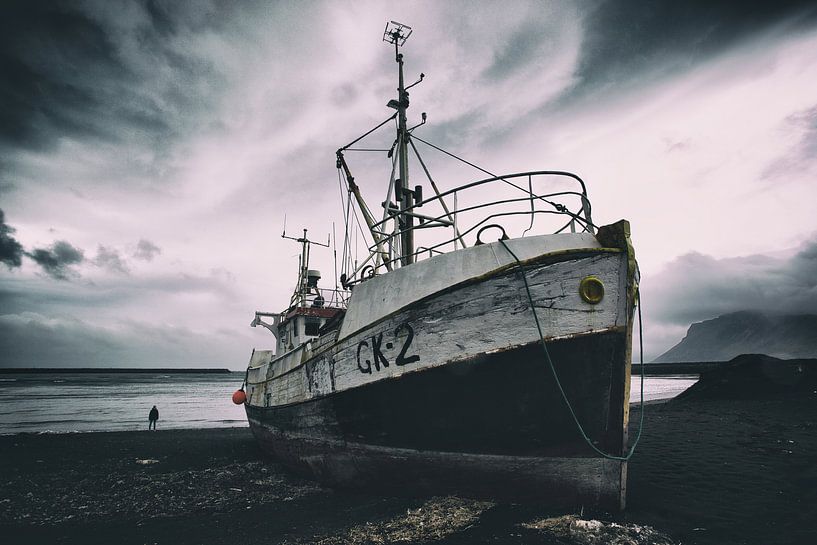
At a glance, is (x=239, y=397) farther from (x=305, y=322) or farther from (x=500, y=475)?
(x=500, y=475)

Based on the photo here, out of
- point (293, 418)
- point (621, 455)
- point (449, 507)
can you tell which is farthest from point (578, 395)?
point (293, 418)

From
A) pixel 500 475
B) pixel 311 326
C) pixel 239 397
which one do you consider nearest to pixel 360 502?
pixel 500 475

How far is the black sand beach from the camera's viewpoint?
18.2ft

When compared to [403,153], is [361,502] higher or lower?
lower

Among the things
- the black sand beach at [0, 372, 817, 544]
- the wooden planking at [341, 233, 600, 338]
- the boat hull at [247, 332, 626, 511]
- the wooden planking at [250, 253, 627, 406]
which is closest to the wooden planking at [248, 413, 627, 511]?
the boat hull at [247, 332, 626, 511]

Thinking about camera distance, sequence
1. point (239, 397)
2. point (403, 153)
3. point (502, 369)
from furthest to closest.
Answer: point (239, 397) → point (403, 153) → point (502, 369)

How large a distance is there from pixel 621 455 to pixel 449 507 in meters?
2.59

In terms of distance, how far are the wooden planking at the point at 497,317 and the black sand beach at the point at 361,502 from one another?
2.30 metres

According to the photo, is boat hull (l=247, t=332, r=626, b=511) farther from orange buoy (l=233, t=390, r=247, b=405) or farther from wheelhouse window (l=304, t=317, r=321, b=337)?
orange buoy (l=233, t=390, r=247, b=405)

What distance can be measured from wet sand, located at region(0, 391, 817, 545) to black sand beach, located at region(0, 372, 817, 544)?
0.08 ft

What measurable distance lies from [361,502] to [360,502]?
0.03 metres

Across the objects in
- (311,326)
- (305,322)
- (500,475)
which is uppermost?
(305,322)

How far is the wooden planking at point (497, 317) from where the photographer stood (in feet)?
17.1

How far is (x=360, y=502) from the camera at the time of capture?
6.83 m
